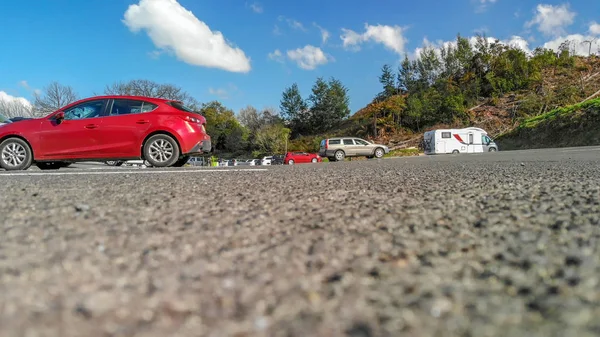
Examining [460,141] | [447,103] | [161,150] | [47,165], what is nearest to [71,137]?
[161,150]

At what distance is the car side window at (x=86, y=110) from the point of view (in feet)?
19.2

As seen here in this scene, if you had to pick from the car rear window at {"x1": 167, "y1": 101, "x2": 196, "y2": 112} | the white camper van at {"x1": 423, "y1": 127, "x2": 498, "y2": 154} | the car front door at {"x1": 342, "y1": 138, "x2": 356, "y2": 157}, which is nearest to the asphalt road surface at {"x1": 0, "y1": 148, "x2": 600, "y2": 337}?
the car rear window at {"x1": 167, "y1": 101, "x2": 196, "y2": 112}

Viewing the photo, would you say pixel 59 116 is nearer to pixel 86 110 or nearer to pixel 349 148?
pixel 86 110

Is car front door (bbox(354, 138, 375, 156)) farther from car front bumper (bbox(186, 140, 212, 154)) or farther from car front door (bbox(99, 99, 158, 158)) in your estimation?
car front door (bbox(99, 99, 158, 158))

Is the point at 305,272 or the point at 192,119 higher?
the point at 192,119

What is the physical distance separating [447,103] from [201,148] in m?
33.9

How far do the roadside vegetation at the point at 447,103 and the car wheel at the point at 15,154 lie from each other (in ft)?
79.7

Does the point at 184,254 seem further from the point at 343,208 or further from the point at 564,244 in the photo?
the point at 564,244

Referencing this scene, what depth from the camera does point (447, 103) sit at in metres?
34.8

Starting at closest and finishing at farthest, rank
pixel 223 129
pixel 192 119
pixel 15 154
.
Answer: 1. pixel 15 154
2. pixel 192 119
3. pixel 223 129

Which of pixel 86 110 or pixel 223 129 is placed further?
pixel 223 129

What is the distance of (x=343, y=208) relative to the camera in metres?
1.52

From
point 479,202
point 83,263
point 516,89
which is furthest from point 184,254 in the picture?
point 516,89

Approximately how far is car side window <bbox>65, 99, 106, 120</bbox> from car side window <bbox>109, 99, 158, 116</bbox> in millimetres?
214
